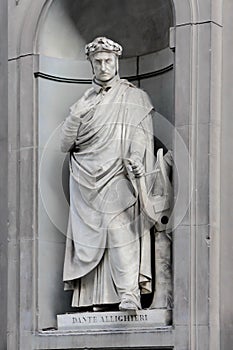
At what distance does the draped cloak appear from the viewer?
16.1 meters

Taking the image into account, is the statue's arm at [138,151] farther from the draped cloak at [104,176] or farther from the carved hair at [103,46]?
the carved hair at [103,46]

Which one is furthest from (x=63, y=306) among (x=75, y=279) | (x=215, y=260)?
(x=215, y=260)

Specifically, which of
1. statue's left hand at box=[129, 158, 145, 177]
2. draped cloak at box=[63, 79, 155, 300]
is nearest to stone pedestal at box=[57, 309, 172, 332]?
draped cloak at box=[63, 79, 155, 300]

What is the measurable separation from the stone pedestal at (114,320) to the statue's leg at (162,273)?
0.36 ft

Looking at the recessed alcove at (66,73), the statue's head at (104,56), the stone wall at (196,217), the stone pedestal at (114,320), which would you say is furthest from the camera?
the recessed alcove at (66,73)

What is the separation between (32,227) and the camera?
16.5m

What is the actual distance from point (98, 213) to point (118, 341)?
995 mm

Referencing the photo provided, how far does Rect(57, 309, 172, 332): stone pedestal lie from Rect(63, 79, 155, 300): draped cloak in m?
0.24

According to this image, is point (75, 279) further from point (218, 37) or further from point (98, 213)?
point (218, 37)

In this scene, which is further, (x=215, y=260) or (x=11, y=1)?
(x=11, y=1)

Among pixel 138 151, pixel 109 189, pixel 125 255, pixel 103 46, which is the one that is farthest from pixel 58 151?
pixel 125 255

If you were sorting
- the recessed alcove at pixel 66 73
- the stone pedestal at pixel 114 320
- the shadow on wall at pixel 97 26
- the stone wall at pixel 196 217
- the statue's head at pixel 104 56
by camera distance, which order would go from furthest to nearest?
the shadow on wall at pixel 97 26
the recessed alcove at pixel 66 73
the statue's head at pixel 104 56
the stone pedestal at pixel 114 320
the stone wall at pixel 196 217

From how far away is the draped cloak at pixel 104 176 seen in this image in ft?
52.9

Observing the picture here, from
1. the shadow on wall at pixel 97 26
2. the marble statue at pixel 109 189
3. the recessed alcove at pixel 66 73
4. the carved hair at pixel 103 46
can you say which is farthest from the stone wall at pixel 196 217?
the shadow on wall at pixel 97 26
